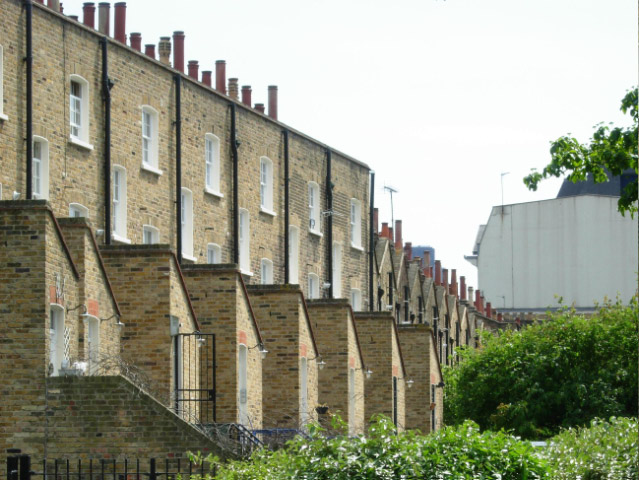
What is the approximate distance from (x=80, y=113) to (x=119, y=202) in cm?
270

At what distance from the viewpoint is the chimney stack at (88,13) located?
40125 millimetres

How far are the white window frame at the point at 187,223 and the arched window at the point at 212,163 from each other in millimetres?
1403

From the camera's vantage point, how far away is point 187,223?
137 feet

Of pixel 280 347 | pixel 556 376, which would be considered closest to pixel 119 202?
pixel 280 347

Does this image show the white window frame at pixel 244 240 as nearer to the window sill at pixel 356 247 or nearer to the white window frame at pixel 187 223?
the white window frame at pixel 187 223

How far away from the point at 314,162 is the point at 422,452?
32.5m

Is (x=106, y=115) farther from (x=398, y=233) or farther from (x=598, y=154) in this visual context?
(x=398, y=233)

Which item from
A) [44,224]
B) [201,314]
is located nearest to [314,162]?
[201,314]

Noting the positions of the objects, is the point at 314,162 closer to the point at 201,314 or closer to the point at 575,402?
the point at 575,402

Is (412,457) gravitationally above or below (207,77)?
below

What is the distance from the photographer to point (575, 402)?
47750mm

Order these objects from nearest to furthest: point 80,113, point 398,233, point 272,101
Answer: point 80,113 → point 272,101 → point 398,233

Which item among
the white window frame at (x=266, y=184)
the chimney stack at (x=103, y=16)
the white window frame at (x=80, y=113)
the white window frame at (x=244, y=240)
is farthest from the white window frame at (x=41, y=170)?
the white window frame at (x=266, y=184)

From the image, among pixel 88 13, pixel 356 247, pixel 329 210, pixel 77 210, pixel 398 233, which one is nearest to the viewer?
pixel 77 210
